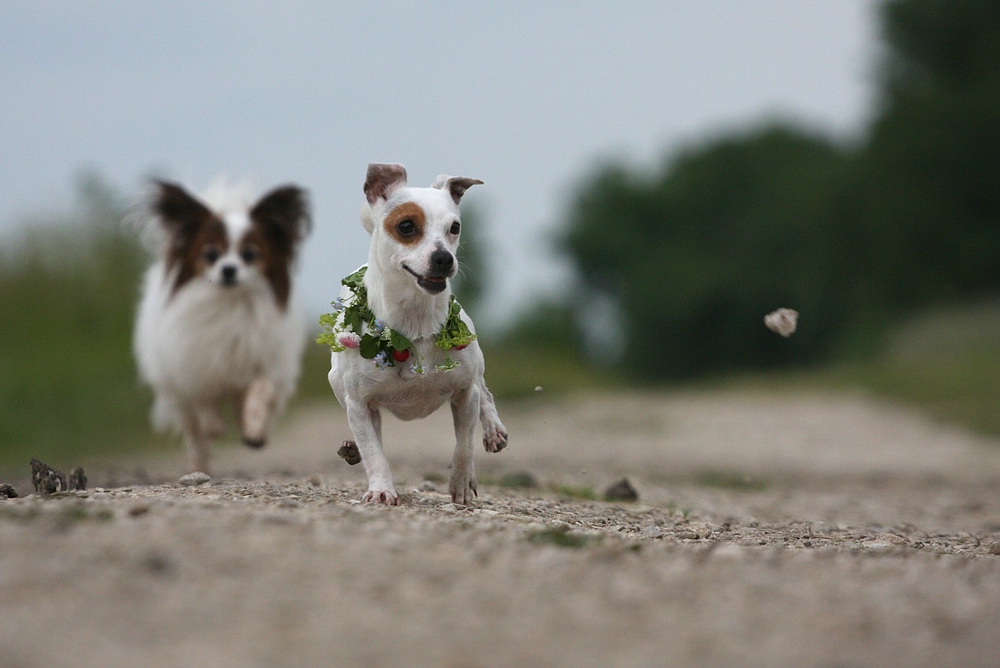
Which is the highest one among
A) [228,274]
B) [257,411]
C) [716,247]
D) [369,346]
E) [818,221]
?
[818,221]

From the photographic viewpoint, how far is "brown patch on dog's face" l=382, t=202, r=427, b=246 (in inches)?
214

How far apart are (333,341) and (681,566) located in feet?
7.46

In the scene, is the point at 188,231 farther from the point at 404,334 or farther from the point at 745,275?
the point at 745,275

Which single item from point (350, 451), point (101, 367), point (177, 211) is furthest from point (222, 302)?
point (101, 367)

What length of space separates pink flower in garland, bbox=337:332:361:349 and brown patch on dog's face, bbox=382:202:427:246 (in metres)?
0.52

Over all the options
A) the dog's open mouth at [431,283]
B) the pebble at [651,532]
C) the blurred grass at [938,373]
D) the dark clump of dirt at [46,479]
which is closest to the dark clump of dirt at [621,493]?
the pebble at [651,532]

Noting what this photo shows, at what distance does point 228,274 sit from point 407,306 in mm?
3911

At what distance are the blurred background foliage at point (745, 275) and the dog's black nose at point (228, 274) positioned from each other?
2.48 metres

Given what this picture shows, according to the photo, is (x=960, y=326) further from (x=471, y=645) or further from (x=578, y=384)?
(x=471, y=645)

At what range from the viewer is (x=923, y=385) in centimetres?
2241

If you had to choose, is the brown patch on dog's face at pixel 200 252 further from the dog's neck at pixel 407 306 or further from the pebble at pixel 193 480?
the dog's neck at pixel 407 306

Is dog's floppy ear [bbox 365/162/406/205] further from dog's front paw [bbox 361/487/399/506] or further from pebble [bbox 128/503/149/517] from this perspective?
pebble [bbox 128/503/149/517]

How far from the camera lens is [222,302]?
948cm

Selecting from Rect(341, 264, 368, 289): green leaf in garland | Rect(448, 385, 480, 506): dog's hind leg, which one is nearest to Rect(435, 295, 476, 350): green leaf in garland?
Rect(448, 385, 480, 506): dog's hind leg
